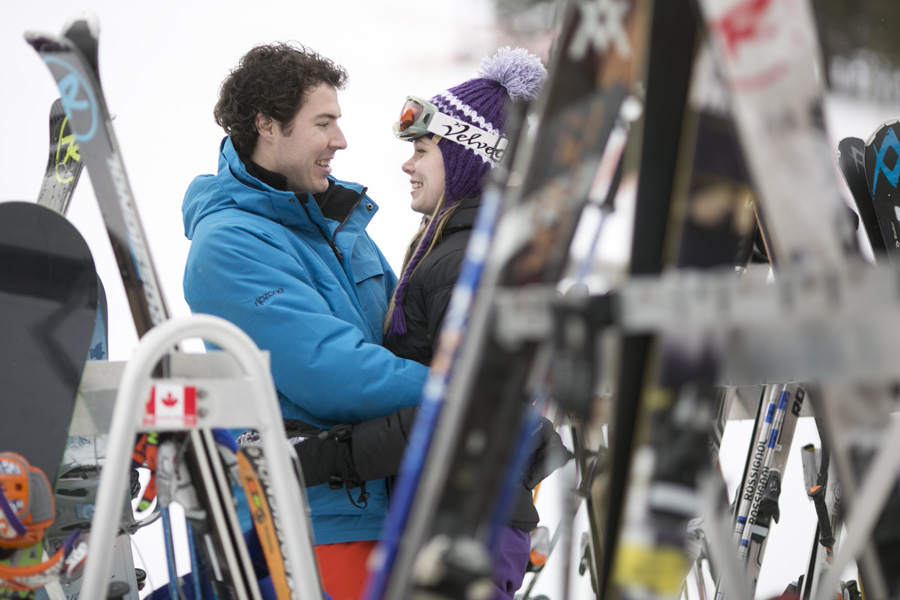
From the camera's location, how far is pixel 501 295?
2.12 feet

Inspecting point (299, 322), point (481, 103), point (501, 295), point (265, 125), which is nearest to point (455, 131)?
point (481, 103)

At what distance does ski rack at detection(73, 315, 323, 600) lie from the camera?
86cm

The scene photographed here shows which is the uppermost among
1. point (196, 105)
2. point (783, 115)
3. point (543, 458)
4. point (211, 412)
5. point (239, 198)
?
point (196, 105)

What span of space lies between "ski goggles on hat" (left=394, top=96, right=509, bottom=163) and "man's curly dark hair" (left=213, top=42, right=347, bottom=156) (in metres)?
0.22

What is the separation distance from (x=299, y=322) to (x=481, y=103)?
0.64 metres

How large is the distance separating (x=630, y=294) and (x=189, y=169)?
3087 millimetres

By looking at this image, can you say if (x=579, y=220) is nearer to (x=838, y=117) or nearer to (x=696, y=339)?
(x=696, y=339)

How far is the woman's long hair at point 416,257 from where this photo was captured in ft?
4.96

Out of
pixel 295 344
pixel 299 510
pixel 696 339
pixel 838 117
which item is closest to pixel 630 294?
pixel 696 339

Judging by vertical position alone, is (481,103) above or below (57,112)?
below

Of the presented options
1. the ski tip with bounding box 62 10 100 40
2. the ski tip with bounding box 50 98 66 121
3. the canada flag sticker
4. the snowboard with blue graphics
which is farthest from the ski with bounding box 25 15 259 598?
the snowboard with blue graphics

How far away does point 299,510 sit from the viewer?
0.95 meters

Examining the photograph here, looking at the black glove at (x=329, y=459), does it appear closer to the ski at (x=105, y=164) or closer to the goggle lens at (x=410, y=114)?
the ski at (x=105, y=164)

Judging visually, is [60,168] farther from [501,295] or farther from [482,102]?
[501,295]
